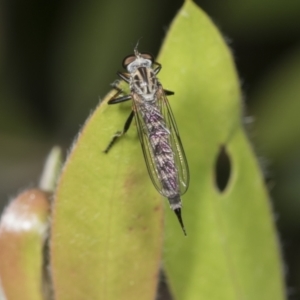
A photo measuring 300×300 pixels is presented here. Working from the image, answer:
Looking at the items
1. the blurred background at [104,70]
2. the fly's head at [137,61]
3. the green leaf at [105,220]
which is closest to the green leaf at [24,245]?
the green leaf at [105,220]

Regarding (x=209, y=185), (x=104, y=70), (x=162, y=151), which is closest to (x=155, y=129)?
(x=162, y=151)

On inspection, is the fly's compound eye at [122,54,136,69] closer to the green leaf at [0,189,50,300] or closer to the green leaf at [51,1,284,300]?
the green leaf at [51,1,284,300]

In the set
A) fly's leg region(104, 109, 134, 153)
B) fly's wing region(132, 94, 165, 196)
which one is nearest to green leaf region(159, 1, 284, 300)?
fly's wing region(132, 94, 165, 196)

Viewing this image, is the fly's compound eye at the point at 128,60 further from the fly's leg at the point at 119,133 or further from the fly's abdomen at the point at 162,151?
the fly's leg at the point at 119,133

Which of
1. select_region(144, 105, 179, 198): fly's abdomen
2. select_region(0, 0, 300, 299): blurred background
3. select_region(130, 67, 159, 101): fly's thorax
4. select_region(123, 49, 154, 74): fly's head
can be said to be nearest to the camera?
select_region(144, 105, 179, 198): fly's abdomen

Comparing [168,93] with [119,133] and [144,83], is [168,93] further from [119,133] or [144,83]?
[119,133]

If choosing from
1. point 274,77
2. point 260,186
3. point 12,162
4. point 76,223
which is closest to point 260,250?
point 260,186

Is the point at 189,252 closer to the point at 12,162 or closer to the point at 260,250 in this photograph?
the point at 260,250

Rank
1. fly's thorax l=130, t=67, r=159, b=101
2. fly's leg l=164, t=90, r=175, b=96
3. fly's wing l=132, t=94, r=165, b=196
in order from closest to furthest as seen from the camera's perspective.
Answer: fly's wing l=132, t=94, r=165, b=196 → fly's leg l=164, t=90, r=175, b=96 → fly's thorax l=130, t=67, r=159, b=101
